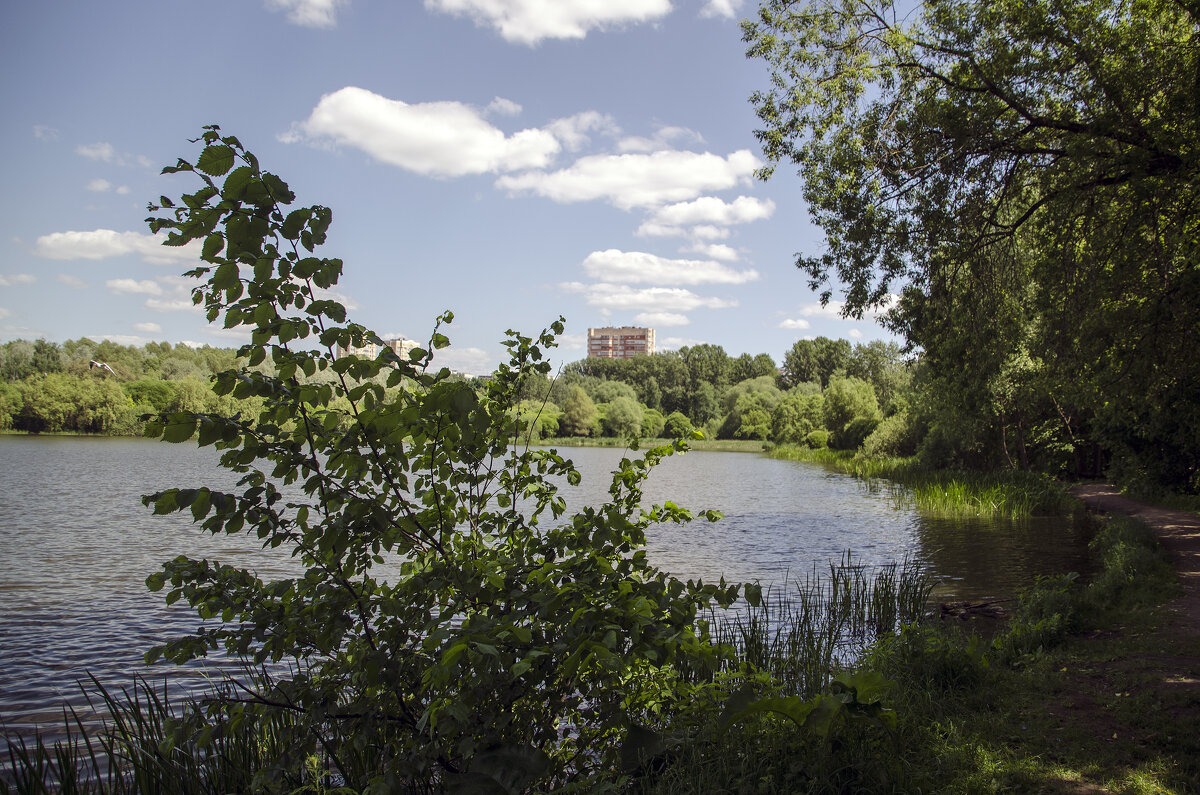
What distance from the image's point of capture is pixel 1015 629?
7.18 metres

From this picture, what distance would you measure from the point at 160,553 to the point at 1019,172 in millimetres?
16063

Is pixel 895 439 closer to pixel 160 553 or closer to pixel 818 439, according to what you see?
pixel 818 439

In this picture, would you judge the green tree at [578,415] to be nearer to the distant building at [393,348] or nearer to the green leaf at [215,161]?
the distant building at [393,348]

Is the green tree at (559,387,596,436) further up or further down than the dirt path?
further up

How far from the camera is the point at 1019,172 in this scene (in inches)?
405

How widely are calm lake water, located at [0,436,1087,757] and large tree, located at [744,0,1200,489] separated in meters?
4.12

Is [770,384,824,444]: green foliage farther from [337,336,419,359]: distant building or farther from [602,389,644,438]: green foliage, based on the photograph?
[337,336,419,359]: distant building

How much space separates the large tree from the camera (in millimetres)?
8469

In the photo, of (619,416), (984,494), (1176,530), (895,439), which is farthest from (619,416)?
(1176,530)

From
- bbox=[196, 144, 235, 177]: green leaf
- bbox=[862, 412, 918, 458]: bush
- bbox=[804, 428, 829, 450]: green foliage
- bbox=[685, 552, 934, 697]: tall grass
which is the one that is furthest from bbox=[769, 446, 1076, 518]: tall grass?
bbox=[804, 428, 829, 450]: green foliage

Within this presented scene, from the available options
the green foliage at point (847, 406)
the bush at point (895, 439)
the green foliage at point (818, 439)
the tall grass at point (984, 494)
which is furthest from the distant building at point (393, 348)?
the green foliage at point (818, 439)

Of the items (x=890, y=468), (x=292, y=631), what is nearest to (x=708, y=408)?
(x=890, y=468)

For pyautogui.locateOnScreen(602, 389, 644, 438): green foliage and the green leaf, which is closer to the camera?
the green leaf

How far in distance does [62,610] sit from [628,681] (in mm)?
10177
